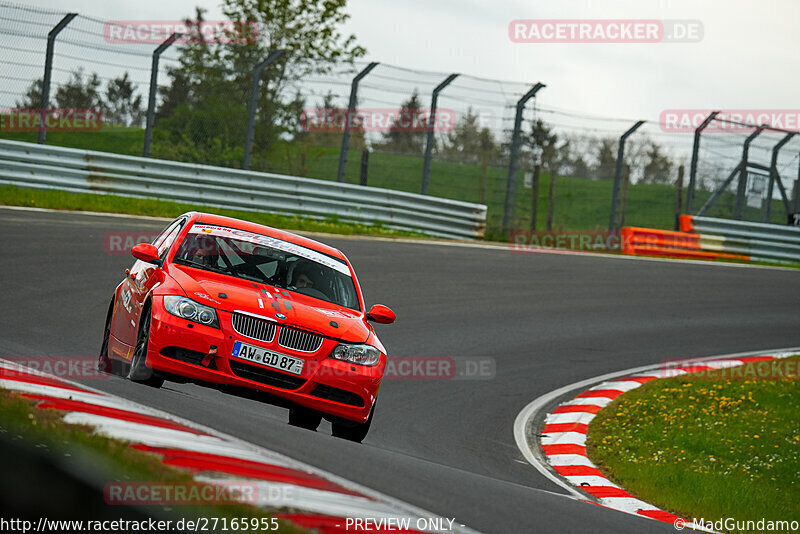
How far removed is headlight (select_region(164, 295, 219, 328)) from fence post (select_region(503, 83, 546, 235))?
15.0m

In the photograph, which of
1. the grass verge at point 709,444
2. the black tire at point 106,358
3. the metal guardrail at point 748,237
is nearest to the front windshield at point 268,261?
the black tire at point 106,358

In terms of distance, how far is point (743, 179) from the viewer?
23.0m

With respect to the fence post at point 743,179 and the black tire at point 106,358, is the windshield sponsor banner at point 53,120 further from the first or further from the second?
the fence post at point 743,179

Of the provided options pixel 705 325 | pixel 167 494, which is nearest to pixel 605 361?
pixel 705 325

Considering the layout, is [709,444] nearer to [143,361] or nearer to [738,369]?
[738,369]

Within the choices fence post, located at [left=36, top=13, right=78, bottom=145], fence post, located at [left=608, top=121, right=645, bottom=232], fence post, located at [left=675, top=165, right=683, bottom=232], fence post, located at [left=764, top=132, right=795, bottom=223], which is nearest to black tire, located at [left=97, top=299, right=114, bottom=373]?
fence post, located at [left=36, top=13, right=78, bottom=145]

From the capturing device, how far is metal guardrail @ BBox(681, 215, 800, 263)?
859 inches

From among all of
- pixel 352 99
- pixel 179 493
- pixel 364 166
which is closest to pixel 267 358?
pixel 179 493

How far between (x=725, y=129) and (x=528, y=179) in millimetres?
4807

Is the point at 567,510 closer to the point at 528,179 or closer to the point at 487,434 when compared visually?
the point at 487,434

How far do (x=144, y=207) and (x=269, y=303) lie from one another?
37.2 feet

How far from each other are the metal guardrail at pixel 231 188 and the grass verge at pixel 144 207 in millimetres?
211

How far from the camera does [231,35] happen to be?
33.3 metres

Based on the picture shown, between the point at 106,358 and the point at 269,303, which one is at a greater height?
the point at 269,303
